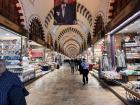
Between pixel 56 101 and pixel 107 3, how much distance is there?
8.39 meters

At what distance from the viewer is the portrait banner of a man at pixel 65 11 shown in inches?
805

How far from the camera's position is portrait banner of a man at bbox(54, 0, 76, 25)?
67.1 feet

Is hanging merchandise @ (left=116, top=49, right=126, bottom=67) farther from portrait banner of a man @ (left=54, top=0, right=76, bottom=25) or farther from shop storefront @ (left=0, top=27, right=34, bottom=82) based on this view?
portrait banner of a man @ (left=54, top=0, right=76, bottom=25)

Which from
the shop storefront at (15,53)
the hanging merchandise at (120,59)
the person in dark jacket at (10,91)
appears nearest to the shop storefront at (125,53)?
the hanging merchandise at (120,59)

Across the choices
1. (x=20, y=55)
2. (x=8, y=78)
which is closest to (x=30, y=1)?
(x=20, y=55)

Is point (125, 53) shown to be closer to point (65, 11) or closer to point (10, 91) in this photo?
point (65, 11)

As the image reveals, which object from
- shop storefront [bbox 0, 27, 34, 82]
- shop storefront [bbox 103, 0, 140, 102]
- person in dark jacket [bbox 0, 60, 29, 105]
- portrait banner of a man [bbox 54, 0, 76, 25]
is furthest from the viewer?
portrait banner of a man [bbox 54, 0, 76, 25]

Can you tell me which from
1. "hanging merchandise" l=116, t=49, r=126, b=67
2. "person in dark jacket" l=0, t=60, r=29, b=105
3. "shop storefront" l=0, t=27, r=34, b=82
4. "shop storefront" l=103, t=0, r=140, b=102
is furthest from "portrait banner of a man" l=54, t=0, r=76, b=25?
"person in dark jacket" l=0, t=60, r=29, b=105

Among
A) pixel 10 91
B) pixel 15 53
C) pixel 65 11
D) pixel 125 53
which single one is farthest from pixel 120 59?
pixel 10 91

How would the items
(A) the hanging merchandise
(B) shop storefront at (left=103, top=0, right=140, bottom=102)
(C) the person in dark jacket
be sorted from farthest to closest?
1. (A) the hanging merchandise
2. (B) shop storefront at (left=103, top=0, right=140, bottom=102)
3. (C) the person in dark jacket

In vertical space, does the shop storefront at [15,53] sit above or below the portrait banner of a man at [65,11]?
below

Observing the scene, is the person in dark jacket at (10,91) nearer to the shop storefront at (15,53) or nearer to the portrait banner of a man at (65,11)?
the shop storefront at (15,53)

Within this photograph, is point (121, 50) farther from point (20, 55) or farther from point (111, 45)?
point (20, 55)

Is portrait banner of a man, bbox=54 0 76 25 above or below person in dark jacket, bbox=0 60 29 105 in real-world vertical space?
above
